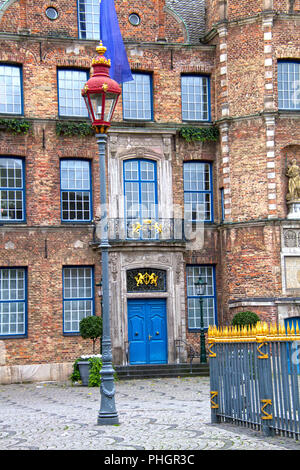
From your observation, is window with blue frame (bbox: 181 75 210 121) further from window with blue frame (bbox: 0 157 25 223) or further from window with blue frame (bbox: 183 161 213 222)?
window with blue frame (bbox: 0 157 25 223)

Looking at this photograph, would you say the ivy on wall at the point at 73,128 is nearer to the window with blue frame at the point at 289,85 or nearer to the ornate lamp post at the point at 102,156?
the window with blue frame at the point at 289,85

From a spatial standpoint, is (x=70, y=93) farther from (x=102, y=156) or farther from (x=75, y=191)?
(x=102, y=156)

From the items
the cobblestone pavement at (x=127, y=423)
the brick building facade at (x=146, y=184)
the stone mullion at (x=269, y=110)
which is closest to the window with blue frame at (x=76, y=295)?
the brick building facade at (x=146, y=184)

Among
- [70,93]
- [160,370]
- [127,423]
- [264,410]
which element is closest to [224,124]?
[70,93]

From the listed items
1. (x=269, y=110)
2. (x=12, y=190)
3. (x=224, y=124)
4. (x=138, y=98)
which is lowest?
(x=12, y=190)

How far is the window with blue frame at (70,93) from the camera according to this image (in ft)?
88.6

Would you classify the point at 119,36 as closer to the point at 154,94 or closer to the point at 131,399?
the point at 154,94

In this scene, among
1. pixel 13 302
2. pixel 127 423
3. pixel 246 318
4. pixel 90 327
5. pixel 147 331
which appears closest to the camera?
pixel 127 423

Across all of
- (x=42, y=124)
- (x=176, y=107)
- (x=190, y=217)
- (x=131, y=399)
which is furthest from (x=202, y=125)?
(x=131, y=399)

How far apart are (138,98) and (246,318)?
8.77 metres

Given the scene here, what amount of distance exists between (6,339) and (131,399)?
783 cm

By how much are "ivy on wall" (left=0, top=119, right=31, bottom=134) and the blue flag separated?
352cm

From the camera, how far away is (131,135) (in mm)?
27312

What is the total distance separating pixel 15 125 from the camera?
26.0m
